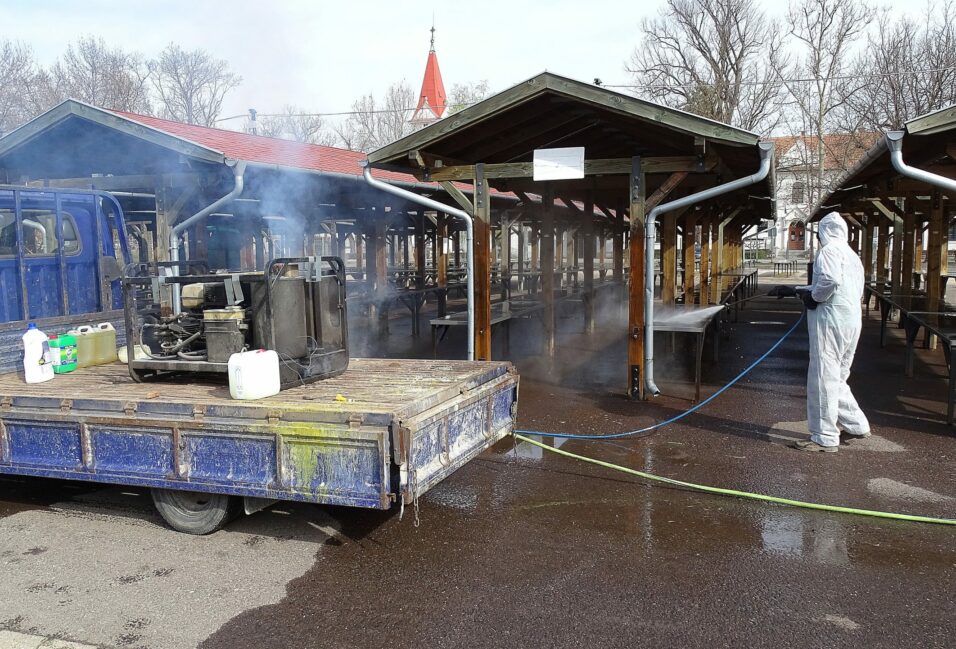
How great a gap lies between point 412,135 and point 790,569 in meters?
5.57

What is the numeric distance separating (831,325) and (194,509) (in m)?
4.99

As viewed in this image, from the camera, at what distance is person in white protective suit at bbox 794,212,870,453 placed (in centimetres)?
590

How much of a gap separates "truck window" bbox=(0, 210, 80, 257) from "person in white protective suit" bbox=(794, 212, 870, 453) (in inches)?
272

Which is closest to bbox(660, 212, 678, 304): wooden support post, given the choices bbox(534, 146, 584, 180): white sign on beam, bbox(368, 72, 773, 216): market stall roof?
bbox(368, 72, 773, 216): market stall roof

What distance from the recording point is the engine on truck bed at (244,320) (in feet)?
14.7

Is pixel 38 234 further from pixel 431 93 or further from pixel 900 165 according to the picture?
pixel 431 93

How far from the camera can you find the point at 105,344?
5898mm

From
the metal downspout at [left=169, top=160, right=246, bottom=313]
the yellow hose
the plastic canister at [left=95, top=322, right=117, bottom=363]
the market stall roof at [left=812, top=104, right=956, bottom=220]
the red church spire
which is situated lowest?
the yellow hose

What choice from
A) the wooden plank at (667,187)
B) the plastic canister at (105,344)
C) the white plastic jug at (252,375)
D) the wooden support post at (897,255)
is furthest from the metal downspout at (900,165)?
the wooden support post at (897,255)

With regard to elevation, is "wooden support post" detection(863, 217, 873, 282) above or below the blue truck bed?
above

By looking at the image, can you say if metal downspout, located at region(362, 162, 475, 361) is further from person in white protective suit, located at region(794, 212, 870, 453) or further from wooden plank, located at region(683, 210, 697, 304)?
wooden plank, located at region(683, 210, 697, 304)

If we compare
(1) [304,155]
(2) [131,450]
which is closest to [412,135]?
(1) [304,155]

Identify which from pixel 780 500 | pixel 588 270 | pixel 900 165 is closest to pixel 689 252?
pixel 588 270

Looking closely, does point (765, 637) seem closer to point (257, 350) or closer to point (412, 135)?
point (257, 350)
